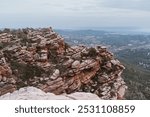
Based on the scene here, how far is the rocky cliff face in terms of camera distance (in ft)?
110

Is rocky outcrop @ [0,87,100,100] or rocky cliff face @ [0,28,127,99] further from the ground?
rocky outcrop @ [0,87,100,100]

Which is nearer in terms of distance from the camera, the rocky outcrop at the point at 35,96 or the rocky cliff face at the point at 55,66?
the rocky outcrop at the point at 35,96

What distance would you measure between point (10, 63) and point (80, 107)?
89.5 ft

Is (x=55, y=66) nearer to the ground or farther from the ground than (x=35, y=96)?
nearer to the ground

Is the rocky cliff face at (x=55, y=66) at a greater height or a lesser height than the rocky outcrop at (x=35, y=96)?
lesser

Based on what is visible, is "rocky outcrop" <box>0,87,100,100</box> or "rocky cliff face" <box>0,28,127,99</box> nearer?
"rocky outcrop" <box>0,87,100,100</box>

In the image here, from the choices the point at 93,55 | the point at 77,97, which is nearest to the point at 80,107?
the point at 77,97

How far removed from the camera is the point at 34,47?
36.9 metres

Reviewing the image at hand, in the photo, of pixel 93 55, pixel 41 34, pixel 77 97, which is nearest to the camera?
pixel 77 97

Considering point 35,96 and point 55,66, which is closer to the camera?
point 35,96

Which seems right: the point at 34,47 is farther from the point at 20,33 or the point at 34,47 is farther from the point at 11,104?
the point at 11,104

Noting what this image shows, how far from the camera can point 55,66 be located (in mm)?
35844

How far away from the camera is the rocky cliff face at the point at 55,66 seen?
3347 cm

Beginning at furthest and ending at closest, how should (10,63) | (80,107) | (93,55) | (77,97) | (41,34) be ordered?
(41,34) < (93,55) < (10,63) < (77,97) < (80,107)
